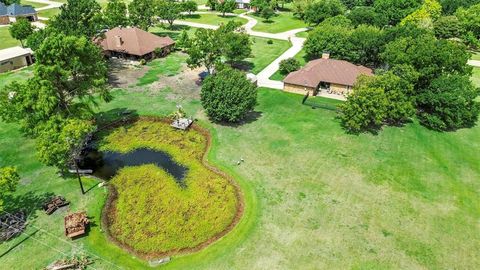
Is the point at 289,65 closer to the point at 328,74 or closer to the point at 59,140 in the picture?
the point at 328,74

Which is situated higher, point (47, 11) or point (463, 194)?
point (47, 11)

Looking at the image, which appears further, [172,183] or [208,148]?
[208,148]

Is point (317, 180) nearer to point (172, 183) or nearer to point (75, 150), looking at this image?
point (172, 183)

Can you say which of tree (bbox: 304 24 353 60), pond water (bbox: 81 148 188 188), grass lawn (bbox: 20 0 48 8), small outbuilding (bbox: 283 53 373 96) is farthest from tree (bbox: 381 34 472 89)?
grass lawn (bbox: 20 0 48 8)

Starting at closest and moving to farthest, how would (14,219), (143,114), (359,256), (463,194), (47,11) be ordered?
1. (359,256)
2. (14,219)
3. (463,194)
4. (143,114)
5. (47,11)

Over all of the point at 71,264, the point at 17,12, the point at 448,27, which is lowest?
the point at 71,264

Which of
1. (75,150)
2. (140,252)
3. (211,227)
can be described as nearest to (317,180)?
(211,227)

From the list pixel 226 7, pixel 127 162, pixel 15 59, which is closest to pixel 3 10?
pixel 15 59
